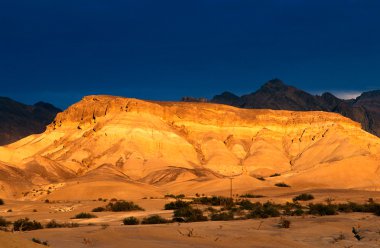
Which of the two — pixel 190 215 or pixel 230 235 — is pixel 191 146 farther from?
pixel 230 235

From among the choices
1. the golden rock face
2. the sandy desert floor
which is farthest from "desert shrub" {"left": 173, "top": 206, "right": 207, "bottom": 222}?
the golden rock face

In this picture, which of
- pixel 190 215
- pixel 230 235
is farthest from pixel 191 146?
pixel 230 235

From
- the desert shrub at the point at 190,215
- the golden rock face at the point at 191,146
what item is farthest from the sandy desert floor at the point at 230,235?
the golden rock face at the point at 191,146

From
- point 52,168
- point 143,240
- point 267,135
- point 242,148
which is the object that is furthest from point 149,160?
point 143,240

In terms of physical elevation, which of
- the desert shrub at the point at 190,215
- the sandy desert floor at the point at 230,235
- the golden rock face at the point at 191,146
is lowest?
the sandy desert floor at the point at 230,235

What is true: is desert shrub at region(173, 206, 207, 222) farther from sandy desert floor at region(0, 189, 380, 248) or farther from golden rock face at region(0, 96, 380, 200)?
golden rock face at region(0, 96, 380, 200)

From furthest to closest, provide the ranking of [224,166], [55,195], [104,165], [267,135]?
1. [267,135]
2. [224,166]
3. [104,165]
4. [55,195]

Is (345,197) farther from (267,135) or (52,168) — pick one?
(267,135)

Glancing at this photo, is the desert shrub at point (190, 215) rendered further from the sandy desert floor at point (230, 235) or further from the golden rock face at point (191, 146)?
the golden rock face at point (191, 146)

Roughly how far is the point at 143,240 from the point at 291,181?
52719 mm

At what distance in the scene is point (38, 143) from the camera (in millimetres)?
99688

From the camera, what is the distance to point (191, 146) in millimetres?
96500

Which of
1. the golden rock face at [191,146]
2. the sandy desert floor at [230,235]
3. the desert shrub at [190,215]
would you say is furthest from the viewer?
the golden rock face at [191,146]

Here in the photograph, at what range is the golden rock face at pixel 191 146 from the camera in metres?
70.9
